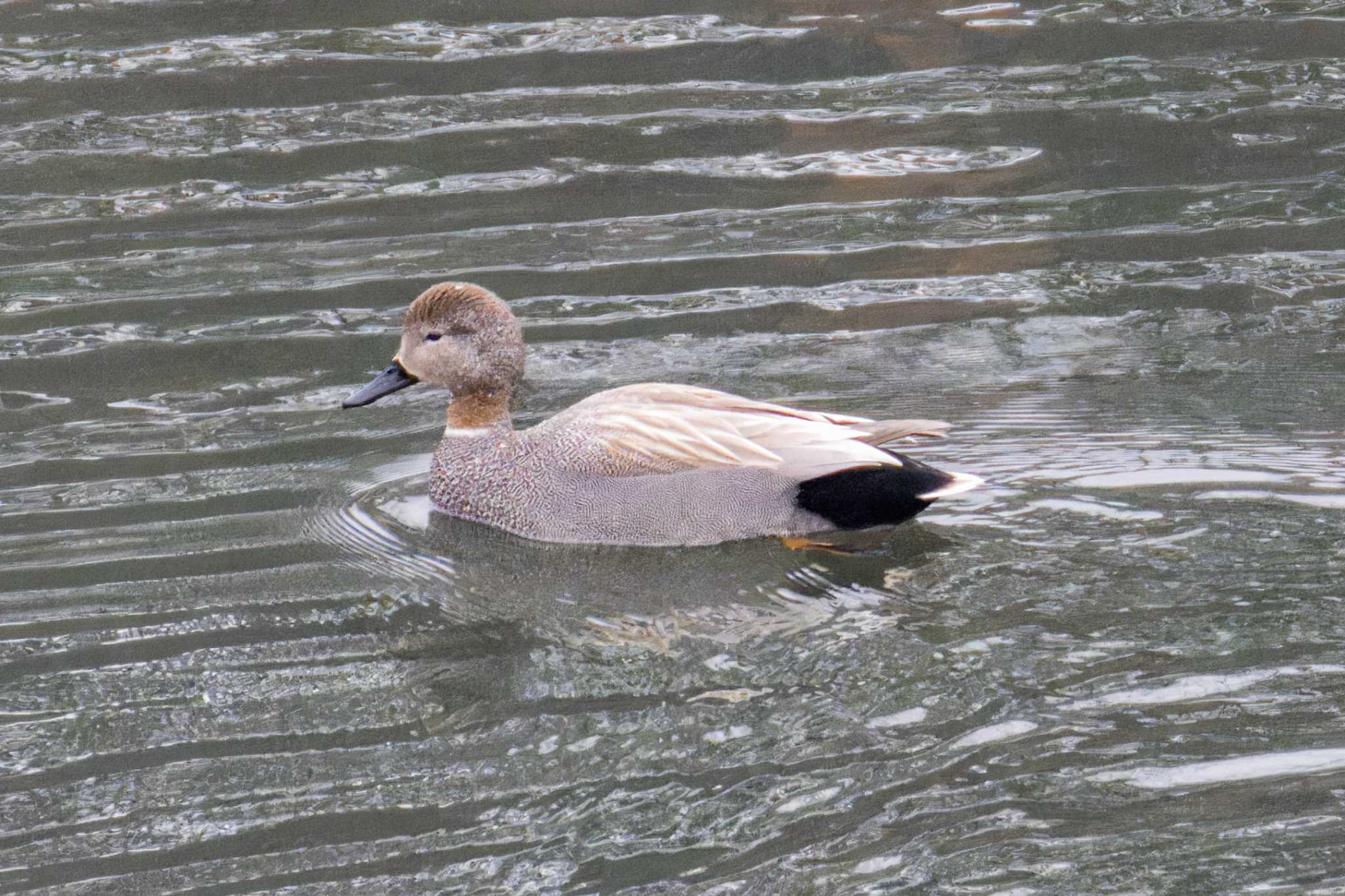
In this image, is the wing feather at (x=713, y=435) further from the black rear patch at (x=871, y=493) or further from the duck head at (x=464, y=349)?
the duck head at (x=464, y=349)

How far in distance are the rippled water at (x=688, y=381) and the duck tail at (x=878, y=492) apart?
0.12m

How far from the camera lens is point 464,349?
661 centimetres

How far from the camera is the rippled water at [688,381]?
13.5 ft

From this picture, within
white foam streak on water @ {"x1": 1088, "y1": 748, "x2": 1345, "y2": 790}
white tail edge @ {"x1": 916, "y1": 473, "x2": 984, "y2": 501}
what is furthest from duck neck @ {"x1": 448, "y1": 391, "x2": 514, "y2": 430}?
white foam streak on water @ {"x1": 1088, "y1": 748, "x2": 1345, "y2": 790}

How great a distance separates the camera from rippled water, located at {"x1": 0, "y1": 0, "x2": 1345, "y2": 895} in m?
4.13

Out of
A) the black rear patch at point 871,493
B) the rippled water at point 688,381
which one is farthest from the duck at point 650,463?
the rippled water at point 688,381

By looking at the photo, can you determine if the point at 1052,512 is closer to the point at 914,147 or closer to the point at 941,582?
the point at 941,582

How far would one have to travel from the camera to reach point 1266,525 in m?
5.47

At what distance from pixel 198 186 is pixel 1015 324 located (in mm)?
4401

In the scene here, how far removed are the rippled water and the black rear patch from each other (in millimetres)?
126

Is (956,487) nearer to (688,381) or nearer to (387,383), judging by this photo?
(688,381)

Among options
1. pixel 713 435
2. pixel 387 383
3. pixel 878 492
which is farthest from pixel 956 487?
pixel 387 383

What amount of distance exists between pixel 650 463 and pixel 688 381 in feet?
4.72

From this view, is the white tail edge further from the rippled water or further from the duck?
the rippled water
